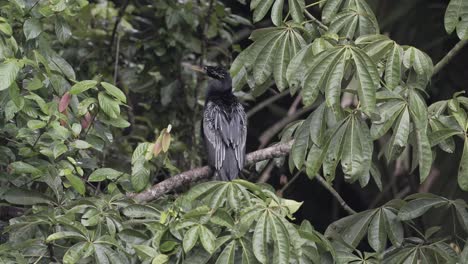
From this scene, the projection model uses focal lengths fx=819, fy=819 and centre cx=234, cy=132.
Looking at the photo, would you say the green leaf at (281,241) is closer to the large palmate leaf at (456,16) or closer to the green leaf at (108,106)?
the green leaf at (108,106)

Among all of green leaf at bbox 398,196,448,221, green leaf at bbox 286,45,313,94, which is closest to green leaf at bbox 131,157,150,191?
green leaf at bbox 286,45,313,94

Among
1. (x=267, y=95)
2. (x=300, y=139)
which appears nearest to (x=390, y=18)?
(x=267, y=95)

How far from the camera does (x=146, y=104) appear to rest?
7.16 meters

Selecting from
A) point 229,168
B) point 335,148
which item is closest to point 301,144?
point 335,148

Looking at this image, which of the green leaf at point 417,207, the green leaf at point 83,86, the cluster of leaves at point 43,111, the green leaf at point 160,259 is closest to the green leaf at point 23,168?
the cluster of leaves at point 43,111

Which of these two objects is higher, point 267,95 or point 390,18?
point 390,18

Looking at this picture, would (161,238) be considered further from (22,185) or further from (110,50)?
(110,50)

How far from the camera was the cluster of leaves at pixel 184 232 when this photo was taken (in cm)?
334

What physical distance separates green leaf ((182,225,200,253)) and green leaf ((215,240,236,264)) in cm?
14

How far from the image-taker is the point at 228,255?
3.37 meters

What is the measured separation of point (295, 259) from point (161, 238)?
58 centimetres

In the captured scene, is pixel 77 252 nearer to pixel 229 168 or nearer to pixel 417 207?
pixel 417 207

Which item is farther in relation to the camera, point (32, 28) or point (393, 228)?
point (32, 28)

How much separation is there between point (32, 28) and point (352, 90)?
1.70 metres
